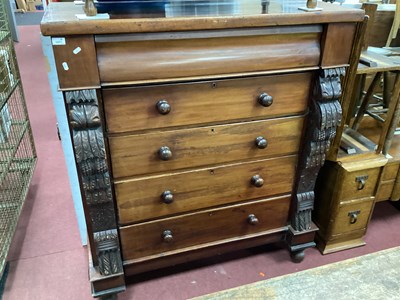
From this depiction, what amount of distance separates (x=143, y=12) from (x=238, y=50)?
33 cm

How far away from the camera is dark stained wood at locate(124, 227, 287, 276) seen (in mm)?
1501

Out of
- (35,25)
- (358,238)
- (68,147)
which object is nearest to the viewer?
(68,147)

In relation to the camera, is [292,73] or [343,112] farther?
[343,112]

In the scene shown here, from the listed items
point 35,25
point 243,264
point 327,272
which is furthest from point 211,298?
point 35,25

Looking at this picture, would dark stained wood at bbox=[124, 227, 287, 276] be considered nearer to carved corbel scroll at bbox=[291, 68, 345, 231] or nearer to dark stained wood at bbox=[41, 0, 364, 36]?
carved corbel scroll at bbox=[291, 68, 345, 231]

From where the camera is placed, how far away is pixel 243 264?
173cm

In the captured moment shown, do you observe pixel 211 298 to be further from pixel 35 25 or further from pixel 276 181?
pixel 35 25

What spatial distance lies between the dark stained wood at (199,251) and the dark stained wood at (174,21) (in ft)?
2.94

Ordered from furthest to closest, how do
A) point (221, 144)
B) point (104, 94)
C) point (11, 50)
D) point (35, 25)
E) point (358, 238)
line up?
1. point (35, 25)
2. point (11, 50)
3. point (358, 238)
4. point (221, 144)
5. point (104, 94)

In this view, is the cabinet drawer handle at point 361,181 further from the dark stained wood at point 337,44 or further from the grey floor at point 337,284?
the dark stained wood at point 337,44

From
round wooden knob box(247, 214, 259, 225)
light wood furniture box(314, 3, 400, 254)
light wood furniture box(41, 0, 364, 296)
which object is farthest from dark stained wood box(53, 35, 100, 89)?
light wood furniture box(314, 3, 400, 254)

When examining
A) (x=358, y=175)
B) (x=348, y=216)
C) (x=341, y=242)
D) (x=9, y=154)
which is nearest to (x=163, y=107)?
(x=358, y=175)

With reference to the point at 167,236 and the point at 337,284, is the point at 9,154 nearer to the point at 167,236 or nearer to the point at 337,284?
the point at 167,236

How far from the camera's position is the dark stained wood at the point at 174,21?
3.34 ft
